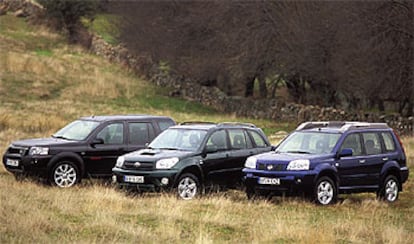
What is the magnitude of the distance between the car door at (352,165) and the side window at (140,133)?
5.06m

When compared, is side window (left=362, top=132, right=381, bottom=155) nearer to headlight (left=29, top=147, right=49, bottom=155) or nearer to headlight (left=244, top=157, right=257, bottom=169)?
headlight (left=244, top=157, right=257, bottom=169)

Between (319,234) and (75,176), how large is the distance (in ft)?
27.7

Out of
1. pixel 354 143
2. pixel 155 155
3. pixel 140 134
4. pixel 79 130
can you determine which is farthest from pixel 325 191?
pixel 79 130

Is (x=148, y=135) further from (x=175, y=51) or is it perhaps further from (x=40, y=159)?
(x=175, y=51)

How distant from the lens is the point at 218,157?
16.9 meters

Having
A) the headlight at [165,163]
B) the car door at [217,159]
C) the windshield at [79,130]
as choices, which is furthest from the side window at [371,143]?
the windshield at [79,130]

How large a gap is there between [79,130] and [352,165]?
6.78m

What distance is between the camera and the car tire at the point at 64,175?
17.6m

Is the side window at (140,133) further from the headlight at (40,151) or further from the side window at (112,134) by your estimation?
the headlight at (40,151)

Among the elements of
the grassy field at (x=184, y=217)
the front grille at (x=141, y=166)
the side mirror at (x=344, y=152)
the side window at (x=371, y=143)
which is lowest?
the grassy field at (x=184, y=217)

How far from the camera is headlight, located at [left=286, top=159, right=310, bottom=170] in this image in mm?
15414

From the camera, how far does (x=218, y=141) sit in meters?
→ 17.2

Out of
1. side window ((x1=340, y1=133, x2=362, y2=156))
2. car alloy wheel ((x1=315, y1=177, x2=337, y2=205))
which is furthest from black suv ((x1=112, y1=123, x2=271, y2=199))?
car alloy wheel ((x1=315, y1=177, x2=337, y2=205))

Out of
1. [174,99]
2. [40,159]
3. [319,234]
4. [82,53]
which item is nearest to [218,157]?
[40,159]
